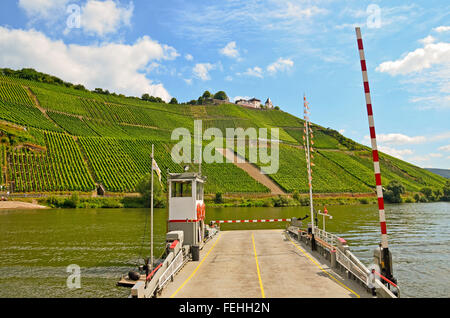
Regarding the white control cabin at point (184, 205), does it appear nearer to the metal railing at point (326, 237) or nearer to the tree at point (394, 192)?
the metal railing at point (326, 237)

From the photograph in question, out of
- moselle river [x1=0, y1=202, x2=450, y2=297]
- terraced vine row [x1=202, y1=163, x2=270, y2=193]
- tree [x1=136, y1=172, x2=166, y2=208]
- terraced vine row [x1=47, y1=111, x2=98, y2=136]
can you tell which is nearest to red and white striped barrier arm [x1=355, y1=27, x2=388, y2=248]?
moselle river [x1=0, y1=202, x2=450, y2=297]

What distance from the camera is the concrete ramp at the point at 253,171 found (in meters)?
104

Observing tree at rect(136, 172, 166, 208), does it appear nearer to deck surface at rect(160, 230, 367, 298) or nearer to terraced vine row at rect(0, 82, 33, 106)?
deck surface at rect(160, 230, 367, 298)

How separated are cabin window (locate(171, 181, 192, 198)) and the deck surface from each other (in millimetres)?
4390

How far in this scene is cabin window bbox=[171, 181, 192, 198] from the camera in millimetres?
22812

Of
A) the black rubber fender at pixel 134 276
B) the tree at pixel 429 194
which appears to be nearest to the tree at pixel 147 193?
the black rubber fender at pixel 134 276

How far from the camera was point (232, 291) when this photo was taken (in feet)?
42.8

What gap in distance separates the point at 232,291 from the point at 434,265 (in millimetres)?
19977

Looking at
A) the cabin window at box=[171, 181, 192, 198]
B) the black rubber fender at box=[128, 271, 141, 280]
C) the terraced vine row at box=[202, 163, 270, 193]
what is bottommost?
the black rubber fender at box=[128, 271, 141, 280]

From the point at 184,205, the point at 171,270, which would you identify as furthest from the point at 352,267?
the point at 184,205

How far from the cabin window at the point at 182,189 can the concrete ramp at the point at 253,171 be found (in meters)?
80.1

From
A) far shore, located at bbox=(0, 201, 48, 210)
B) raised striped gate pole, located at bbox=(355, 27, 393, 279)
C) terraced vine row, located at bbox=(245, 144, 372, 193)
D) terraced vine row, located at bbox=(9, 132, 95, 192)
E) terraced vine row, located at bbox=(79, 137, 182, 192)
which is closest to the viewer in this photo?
raised striped gate pole, located at bbox=(355, 27, 393, 279)

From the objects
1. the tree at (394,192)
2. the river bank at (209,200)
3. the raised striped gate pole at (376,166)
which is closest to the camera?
the raised striped gate pole at (376,166)
